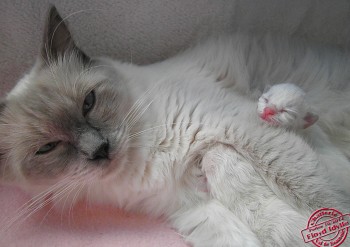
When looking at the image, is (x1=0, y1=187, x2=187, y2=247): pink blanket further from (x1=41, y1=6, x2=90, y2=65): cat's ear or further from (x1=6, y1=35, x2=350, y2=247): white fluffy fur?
(x1=41, y1=6, x2=90, y2=65): cat's ear

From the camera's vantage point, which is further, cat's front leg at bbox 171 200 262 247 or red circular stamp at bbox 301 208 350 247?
cat's front leg at bbox 171 200 262 247

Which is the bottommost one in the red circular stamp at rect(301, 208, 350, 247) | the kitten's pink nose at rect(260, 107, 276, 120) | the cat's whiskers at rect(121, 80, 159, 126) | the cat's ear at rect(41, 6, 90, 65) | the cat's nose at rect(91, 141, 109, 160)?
the red circular stamp at rect(301, 208, 350, 247)

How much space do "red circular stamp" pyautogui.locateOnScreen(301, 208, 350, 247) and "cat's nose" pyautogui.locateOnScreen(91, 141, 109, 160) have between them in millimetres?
753

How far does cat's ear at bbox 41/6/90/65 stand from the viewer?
1571 millimetres

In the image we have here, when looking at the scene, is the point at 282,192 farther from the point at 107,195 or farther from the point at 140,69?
the point at 140,69

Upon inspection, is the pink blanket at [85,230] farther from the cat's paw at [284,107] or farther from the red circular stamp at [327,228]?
the cat's paw at [284,107]

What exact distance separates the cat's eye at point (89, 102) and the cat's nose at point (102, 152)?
183 millimetres

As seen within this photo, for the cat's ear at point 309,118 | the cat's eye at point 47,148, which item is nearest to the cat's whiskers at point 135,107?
the cat's eye at point 47,148

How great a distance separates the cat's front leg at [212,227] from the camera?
148 cm

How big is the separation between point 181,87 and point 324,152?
651 millimetres

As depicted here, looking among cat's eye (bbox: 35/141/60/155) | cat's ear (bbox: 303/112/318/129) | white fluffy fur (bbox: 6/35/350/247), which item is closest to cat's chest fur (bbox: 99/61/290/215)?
white fluffy fur (bbox: 6/35/350/247)

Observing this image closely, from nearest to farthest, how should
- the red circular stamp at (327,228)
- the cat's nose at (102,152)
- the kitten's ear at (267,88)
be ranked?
1. the red circular stamp at (327,228)
2. the cat's nose at (102,152)
3. the kitten's ear at (267,88)

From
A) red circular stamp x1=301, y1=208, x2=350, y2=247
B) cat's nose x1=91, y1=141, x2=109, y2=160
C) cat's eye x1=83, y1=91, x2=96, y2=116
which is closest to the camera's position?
red circular stamp x1=301, y1=208, x2=350, y2=247

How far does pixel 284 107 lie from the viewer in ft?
4.86
